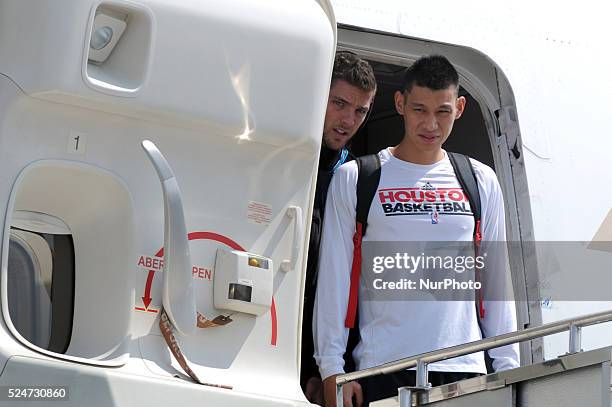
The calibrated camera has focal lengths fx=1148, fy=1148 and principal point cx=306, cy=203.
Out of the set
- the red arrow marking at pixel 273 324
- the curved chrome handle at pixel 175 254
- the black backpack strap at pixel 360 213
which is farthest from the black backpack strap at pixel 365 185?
the curved chrome handle at pixel 175 254

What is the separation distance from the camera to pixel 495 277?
14.0ft

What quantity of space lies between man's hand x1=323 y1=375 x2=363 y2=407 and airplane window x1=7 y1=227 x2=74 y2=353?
3.41ft

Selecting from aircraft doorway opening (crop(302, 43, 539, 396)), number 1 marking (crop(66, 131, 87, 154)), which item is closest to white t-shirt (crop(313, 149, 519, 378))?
aircraft doorway opening (crop(302, 43, 539, 396))

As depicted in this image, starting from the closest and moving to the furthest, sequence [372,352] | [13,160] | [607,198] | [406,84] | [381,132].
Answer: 1. [13,160]
2. [372,352]
3. [406,84]
4. [607,198]
5. [381,132]

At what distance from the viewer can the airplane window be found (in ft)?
10.3

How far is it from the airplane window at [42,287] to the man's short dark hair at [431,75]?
1680 millimetres

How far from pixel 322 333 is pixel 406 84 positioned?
41.9 inches

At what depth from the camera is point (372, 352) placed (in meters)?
3.96

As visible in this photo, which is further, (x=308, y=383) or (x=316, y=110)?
A: (x=308, y=383)

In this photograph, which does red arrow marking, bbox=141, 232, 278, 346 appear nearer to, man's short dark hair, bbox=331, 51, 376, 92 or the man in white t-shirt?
the man in white t-shirt

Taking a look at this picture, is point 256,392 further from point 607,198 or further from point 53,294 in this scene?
point 607,198

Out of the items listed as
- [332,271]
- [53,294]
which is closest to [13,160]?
[53,294]

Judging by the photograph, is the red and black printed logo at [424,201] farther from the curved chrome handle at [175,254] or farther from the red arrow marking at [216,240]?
the curved chrome handle at [175,254]

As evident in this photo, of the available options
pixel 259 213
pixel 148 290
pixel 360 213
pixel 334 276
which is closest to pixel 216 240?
pixel 259 213
